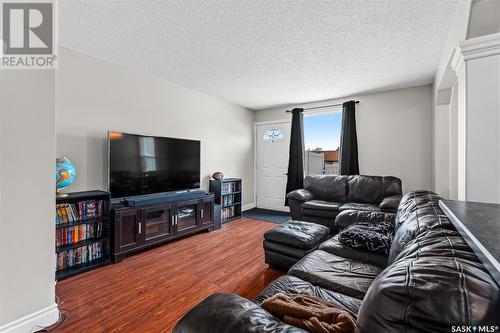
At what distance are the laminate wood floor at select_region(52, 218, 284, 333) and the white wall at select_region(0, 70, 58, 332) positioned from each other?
1.00ft

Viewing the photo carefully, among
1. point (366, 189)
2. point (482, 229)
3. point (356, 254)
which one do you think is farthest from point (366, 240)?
point (366, 189)

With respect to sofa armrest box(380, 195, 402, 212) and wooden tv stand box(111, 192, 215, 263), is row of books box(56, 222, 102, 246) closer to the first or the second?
wooden tv stand box(111, 192, 215, 263)

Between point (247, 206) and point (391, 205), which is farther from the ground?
point (391, 205)

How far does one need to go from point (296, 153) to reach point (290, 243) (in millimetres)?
3055

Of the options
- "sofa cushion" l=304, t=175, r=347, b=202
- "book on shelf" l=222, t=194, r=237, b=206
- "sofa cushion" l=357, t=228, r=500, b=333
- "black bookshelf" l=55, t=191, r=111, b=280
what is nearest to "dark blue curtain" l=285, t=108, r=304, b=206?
"sofa cushion" l=304, t=175, r=347, b=202

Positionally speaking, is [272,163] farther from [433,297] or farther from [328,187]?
[433,297]

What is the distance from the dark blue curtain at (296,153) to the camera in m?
5.04

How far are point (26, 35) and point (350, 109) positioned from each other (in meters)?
4.60

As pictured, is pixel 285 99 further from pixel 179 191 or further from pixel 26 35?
pixel 26 35

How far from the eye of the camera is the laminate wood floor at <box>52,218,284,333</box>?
1697 millimetres

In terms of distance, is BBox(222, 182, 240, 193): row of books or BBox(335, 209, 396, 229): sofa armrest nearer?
BBox(335, 209, 396, 229): sofa armrest

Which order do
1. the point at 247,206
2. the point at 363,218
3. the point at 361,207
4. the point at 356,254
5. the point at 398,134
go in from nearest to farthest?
the point at 356,254 → the point at 363,218 → the point at 361,207 → the point at 398,134 → the point at 247,206

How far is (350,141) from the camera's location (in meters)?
4.45

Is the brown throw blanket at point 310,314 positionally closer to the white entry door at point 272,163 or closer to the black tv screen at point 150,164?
the black tv screen at point 150,164
